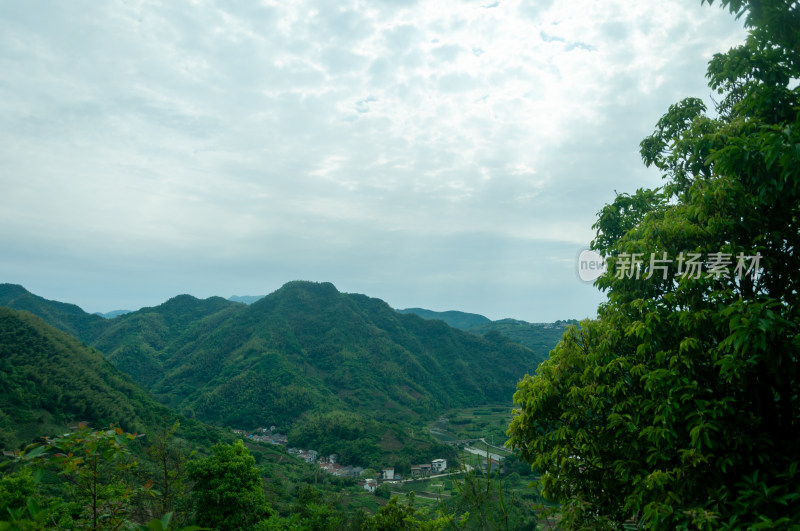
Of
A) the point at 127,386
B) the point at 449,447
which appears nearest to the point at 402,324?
the point at 449,447

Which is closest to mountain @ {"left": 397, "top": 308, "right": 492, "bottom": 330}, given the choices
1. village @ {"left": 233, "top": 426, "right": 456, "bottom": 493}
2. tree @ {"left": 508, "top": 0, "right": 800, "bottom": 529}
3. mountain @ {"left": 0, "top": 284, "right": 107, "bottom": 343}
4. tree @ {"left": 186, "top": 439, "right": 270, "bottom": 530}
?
mountain @ {"left": 0, "top": 284, "right": 107, "bottom": 343}

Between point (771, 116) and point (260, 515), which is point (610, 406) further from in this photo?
point (260, 515)

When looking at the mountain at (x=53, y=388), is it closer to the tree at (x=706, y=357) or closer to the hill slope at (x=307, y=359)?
the hill slope at (x=307, y=359)

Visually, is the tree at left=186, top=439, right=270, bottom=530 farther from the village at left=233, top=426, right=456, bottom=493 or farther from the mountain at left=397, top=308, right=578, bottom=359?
the mountain at left=397, top=308, right=578, bottom=359

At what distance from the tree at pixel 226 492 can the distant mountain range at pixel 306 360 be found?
35310mm

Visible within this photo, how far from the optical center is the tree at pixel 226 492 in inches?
465

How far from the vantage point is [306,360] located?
260ft

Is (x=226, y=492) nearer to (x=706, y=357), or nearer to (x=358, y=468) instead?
(x=706, y=357)

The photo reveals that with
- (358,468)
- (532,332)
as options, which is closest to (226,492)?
(358,468)

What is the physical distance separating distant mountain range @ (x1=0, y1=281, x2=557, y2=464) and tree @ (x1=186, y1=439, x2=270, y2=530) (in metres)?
35.3

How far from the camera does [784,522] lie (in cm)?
275

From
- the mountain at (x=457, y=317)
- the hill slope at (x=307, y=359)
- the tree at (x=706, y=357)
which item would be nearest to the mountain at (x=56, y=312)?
the hill slope at (x=307, y=359)

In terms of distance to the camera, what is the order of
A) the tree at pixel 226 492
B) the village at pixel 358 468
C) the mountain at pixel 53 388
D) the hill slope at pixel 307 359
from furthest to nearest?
1. the hill slope at pixel 307 359
2. the village at pixel 358 468
3. the mountain at pixel 53 388
4. the tree at pixel 226 492

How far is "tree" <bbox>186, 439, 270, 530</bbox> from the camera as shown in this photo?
38.8 feet
